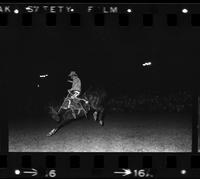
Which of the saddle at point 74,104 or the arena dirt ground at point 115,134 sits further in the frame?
the saddle at point 74,104

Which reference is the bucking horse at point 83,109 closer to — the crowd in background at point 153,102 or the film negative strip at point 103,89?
the film negative strip at point 103,89

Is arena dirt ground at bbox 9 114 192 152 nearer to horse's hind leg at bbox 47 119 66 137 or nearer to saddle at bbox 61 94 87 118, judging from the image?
horse's hind leg at bbox 47 119 66 137

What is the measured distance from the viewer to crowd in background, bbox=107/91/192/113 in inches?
692

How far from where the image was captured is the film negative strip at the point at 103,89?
1755cm

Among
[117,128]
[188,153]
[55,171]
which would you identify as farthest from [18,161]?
[188,153]

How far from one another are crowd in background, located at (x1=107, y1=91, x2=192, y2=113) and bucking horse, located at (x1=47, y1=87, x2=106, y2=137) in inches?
7.3

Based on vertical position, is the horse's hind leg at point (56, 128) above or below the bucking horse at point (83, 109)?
below

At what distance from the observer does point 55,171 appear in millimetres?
17578

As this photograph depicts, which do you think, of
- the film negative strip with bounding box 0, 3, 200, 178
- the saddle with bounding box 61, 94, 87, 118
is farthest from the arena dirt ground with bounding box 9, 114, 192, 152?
the saddle with bounding box 61, 94, 87, 118

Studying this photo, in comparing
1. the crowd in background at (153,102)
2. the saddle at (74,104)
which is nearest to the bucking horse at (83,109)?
the saddle at (74,104)

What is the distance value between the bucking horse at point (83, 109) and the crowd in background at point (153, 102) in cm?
19

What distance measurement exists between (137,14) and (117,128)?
189 cm

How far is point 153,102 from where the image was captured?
1759 cm

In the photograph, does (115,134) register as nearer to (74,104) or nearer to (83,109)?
(83,109)
